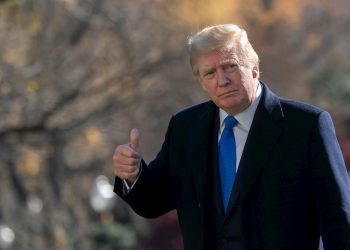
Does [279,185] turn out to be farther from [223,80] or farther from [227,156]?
[223,80]

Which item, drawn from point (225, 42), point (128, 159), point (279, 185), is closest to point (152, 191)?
point (128, 159)

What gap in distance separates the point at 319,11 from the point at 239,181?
183 ft

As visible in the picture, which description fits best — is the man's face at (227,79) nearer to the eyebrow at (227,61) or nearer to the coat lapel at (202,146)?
the eyebrow at (227,61)

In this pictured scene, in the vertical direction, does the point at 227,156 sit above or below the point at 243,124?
below

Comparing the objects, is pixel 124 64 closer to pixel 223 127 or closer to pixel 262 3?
pixel 223 127

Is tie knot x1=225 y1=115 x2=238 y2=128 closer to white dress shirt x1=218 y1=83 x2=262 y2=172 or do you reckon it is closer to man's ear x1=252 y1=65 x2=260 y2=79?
white dress shirt x1=218 y1=83 x2=262 y2=172

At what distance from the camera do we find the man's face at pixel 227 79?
5777 millimetres

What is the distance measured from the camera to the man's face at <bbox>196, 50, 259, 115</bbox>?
5777 millimetres

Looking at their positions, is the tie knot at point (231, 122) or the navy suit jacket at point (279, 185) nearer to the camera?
the navy suit jacket at point (279, 185)

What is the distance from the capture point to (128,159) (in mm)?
5918

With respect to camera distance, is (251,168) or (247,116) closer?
(251,168)

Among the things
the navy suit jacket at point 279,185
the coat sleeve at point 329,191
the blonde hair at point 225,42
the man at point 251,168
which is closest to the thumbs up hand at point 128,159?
the man at point 251,168

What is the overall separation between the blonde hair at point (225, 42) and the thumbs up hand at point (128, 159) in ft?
1.40

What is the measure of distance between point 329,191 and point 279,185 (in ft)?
0.62
